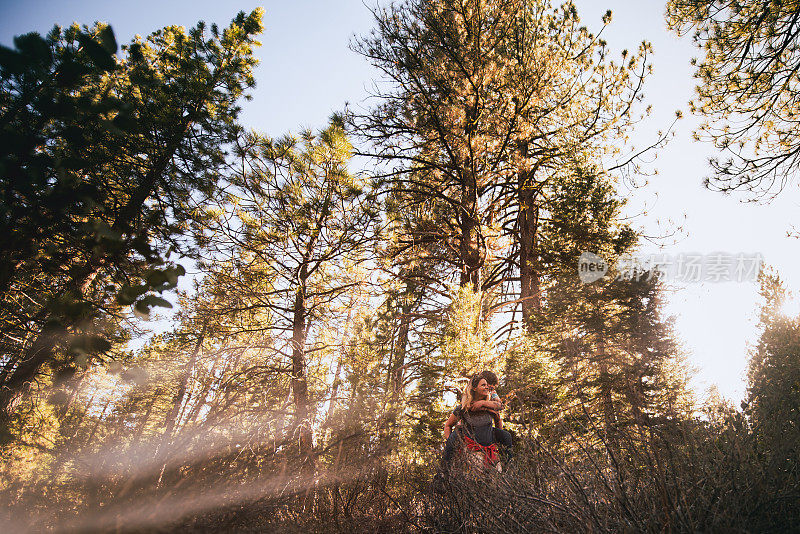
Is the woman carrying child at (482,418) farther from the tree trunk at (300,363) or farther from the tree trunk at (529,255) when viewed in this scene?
the tree trunk at (529,255)

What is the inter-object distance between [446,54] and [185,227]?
23.0ft

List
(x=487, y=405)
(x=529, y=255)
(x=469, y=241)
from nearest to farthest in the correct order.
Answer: (x=487, y=405)
(x=469, y=241)
(x=529, y=255)

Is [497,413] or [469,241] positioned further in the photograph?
[469,241]

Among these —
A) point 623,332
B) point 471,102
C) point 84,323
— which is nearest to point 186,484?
point 84,323

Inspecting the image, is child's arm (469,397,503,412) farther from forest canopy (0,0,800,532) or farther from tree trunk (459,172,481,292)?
tree trunk (459,172,481,292)

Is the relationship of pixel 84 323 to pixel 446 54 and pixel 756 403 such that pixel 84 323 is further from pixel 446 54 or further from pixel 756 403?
pixel 446 54

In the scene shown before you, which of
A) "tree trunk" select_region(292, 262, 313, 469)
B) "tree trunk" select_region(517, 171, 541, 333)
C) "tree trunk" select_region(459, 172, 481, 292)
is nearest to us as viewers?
"tree trunk" select_region(292, 262, 313, 469)

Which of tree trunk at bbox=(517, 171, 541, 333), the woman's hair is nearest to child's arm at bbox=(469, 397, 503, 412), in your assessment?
the woman's hair

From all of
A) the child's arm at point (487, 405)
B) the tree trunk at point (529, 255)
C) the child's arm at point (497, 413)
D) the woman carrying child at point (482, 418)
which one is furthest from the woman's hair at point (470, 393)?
the tree trunk at point (529, 255)

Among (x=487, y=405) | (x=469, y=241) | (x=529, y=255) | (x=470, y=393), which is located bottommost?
(x=487, y=405)

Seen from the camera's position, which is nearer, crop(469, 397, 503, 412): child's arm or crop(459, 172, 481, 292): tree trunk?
crop(469, 397, 503, 412): child's arm

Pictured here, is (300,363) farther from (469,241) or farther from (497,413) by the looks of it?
(469,241)

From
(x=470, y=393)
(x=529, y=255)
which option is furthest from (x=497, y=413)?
(x=529, y=255)

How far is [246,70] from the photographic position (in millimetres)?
6312
